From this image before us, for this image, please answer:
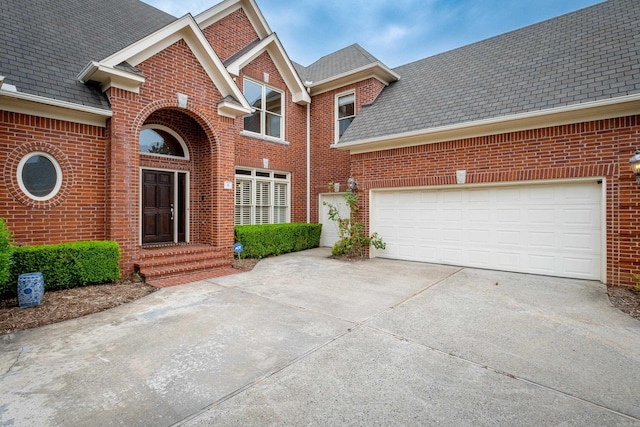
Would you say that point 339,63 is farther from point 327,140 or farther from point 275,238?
point 275,238

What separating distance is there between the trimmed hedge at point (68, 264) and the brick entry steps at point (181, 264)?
2.06 feet

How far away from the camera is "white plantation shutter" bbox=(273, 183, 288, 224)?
11.5 metres

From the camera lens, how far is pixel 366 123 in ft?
32.7

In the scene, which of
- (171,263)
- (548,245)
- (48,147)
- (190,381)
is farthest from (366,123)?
(190,381)

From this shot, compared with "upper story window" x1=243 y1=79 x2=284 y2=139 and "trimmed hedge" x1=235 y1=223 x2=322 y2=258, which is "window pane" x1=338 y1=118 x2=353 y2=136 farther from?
"trimmed hedge" x1=235 y1=223 x2=322 y2=258

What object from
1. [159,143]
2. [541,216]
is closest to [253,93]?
[159,143]

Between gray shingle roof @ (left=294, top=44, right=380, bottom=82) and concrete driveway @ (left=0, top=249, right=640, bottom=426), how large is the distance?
949 cm

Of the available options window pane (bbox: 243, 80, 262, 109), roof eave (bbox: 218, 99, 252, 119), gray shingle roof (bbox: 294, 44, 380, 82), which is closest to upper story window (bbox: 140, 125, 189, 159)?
roof eave (bbox: 218, 99, 252, 119)

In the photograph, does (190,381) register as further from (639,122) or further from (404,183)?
(639,122)

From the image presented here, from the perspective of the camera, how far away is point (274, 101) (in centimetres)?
1160

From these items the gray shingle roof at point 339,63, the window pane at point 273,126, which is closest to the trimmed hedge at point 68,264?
the window pane at point 273,126

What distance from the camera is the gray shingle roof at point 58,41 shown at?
5953 millimetres

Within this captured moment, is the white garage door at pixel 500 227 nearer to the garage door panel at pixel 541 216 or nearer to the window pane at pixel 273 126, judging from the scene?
the garage door panel at pixel 541 216

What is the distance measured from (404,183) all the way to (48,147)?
8.35 metres
